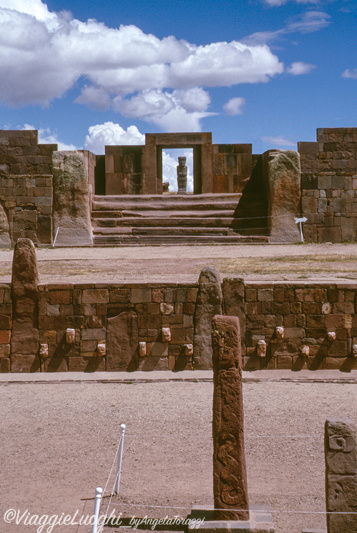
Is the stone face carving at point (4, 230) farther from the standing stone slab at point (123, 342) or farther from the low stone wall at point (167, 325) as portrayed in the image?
the standing stone slab at point (123, 342)

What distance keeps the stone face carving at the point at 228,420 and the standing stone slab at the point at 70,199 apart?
41.7ft

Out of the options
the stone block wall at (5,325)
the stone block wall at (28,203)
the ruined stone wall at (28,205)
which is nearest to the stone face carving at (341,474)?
the stone block wall at (5,325)

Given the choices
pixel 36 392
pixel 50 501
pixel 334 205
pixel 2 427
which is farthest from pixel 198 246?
pixel 50 501

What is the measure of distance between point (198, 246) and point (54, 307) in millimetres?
6725

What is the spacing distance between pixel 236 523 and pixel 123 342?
5.04 meters

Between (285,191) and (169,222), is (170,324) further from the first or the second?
(285,191)

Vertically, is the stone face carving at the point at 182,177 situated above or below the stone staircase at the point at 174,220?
above

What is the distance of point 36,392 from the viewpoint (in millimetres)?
8398

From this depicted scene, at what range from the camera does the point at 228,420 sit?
480cm

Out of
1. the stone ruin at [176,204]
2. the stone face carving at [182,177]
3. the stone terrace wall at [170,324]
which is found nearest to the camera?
the stone terrace wall at [170,324]

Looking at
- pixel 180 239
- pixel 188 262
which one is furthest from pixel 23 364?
pixel 180 239

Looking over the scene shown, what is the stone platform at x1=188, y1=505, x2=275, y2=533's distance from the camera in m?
4.61

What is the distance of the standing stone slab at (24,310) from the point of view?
9.45 metres

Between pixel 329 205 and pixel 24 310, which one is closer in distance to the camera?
pixel 24 310
